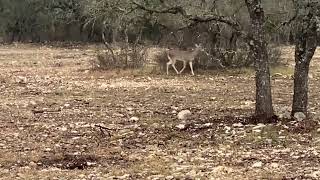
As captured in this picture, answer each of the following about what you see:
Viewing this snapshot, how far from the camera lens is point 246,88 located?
21078 millimetres

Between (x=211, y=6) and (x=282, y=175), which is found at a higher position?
(x=211, y=6)

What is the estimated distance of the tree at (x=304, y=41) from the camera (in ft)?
37.4

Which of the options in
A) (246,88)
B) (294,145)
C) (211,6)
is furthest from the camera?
(246,88)

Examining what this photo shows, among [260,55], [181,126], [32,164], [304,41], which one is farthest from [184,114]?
[32,164]

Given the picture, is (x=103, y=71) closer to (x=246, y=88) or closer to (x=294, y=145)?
(x=246, y=88)

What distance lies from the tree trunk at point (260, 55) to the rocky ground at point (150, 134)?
1.76 ft

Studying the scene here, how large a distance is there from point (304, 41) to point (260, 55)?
92 cm

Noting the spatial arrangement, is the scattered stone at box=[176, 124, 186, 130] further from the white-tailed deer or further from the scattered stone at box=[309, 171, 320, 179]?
the white-tailed deer

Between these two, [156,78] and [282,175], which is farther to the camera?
[156,78]

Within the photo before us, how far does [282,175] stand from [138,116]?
6.37m

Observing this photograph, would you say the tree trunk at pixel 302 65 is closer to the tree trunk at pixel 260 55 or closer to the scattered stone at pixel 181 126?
the tree trunk at pixel 260 55

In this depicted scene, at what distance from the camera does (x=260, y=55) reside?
12680mm

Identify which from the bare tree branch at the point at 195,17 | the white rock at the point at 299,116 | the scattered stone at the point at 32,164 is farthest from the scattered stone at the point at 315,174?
the bare tree branch at the point at 195,17

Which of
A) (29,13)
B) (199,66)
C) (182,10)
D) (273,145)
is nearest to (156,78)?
(199,66)
